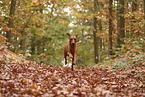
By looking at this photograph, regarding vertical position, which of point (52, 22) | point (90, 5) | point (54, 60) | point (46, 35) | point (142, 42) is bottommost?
point (54, 60)

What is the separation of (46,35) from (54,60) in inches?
158

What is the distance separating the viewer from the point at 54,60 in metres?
27.4

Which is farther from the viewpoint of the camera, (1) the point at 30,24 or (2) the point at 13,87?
(1) the point at 30,24

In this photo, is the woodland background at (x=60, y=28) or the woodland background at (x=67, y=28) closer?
the woodland background at (x=67, y=28)

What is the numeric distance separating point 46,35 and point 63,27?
3453mm

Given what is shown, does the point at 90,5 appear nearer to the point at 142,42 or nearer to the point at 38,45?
the point at 38,45

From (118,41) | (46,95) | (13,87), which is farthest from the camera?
(118,41)

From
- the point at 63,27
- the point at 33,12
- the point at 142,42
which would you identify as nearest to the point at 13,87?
the point at 142,42

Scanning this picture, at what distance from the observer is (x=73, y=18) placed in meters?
29.4

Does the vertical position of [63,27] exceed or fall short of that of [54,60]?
it exceeds it

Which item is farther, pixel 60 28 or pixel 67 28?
pixel 67 28

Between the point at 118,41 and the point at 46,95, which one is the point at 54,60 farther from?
the point at 46,95

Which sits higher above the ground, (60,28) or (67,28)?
(67,28)

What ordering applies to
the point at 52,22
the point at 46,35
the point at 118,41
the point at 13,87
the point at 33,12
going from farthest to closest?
the point at 52,22
the point at 46,35
the point at 33,12
the point at 118,41
the point at 13,87
